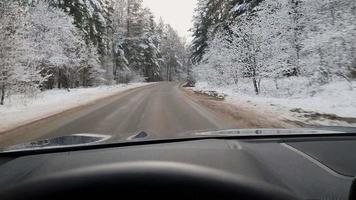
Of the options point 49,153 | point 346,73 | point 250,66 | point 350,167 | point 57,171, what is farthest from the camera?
point 250,66

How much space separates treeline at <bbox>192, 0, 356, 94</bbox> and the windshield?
0.21 feet

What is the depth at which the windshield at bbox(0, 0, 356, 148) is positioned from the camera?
13398 mm

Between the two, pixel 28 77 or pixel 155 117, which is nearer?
pixel 155 117

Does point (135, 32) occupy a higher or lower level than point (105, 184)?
higher

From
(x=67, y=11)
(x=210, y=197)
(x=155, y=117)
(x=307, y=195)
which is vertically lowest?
(x=155, y=117)

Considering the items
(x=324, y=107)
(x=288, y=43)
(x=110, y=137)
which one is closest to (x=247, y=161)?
(x=110, y=137)

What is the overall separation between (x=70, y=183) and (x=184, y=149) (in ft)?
2.36

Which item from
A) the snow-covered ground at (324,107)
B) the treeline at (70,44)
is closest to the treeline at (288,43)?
the snow-covered ground at (324,107)

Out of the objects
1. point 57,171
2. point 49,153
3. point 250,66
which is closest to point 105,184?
point 57,171

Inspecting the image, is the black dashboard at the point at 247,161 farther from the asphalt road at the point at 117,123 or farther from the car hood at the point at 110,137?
the asphalt road at the point at 117,123

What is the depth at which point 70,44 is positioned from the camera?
3956 centimetres

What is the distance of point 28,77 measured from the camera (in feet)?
81.6

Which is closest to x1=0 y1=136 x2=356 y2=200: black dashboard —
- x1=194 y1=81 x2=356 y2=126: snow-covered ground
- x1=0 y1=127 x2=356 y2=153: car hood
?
x1=0 y1=127 x2=356 y2=153: car hood

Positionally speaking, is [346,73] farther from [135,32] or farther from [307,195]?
[135,32]
